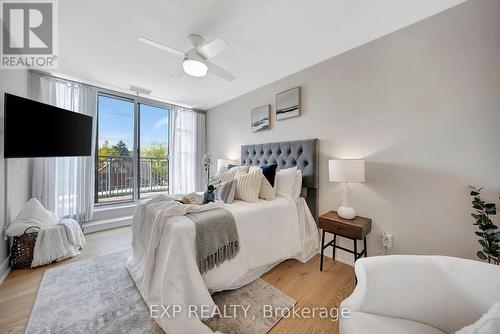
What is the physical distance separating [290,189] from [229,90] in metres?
2.27

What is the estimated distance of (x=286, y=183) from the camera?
2.41 meters

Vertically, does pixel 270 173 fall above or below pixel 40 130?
below

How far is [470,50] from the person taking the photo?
1.52 m

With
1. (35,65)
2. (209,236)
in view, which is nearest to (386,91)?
(209,236)

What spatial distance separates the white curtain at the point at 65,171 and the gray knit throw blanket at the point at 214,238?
8.89ft

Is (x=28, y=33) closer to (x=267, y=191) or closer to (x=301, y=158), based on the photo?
(x=267, y=191)

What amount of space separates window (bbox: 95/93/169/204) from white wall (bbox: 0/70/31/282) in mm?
906

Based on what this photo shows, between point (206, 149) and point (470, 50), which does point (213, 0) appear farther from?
point (206, 149)

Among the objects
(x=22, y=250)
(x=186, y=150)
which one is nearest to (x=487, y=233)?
(x=22, y=250)

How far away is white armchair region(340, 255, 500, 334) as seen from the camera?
843 millimetres

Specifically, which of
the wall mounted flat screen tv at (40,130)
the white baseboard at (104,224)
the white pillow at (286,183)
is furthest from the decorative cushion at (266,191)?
the white baseboard at (104,224)

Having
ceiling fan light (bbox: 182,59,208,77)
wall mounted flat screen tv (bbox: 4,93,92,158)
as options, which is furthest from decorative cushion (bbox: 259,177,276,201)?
wall mounted flat screen tv (bbox: 4,93,92,158)

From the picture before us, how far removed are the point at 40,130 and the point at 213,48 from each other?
2.14 meters

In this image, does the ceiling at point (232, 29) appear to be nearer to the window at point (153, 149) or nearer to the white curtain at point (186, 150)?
the window at point (153, 149)
